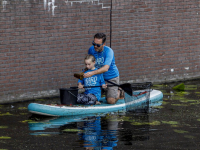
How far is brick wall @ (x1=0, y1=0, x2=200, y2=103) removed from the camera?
10312 millimetres

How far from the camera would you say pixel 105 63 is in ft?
30.7

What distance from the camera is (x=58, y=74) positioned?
36.1 ft

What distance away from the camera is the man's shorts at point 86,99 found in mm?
9414

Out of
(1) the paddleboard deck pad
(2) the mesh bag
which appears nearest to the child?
(1) the paddleboard deck pad

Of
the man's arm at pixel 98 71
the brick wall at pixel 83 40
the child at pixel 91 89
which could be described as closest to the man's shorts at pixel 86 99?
A: the child at pixel 91 89

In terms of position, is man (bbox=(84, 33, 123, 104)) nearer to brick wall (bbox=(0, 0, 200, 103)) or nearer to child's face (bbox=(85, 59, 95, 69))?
child's face (bbox=(85, 59, 95, 69))

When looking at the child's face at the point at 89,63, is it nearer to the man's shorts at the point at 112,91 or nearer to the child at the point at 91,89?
the child at the point at 91,89

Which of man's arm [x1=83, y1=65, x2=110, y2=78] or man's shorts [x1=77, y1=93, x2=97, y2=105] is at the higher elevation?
man's arm [x1=83, y1=65, x2=110, y2=78]

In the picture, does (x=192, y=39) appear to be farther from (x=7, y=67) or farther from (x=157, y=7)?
(x=7, y=67)

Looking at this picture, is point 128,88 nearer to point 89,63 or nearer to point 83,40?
point 89,63

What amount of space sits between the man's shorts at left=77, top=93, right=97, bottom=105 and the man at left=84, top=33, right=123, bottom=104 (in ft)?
1.47

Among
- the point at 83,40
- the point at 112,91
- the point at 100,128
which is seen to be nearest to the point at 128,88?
the point at 112,91

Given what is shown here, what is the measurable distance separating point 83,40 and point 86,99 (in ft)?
7.42

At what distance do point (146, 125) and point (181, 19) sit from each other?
5.32m
